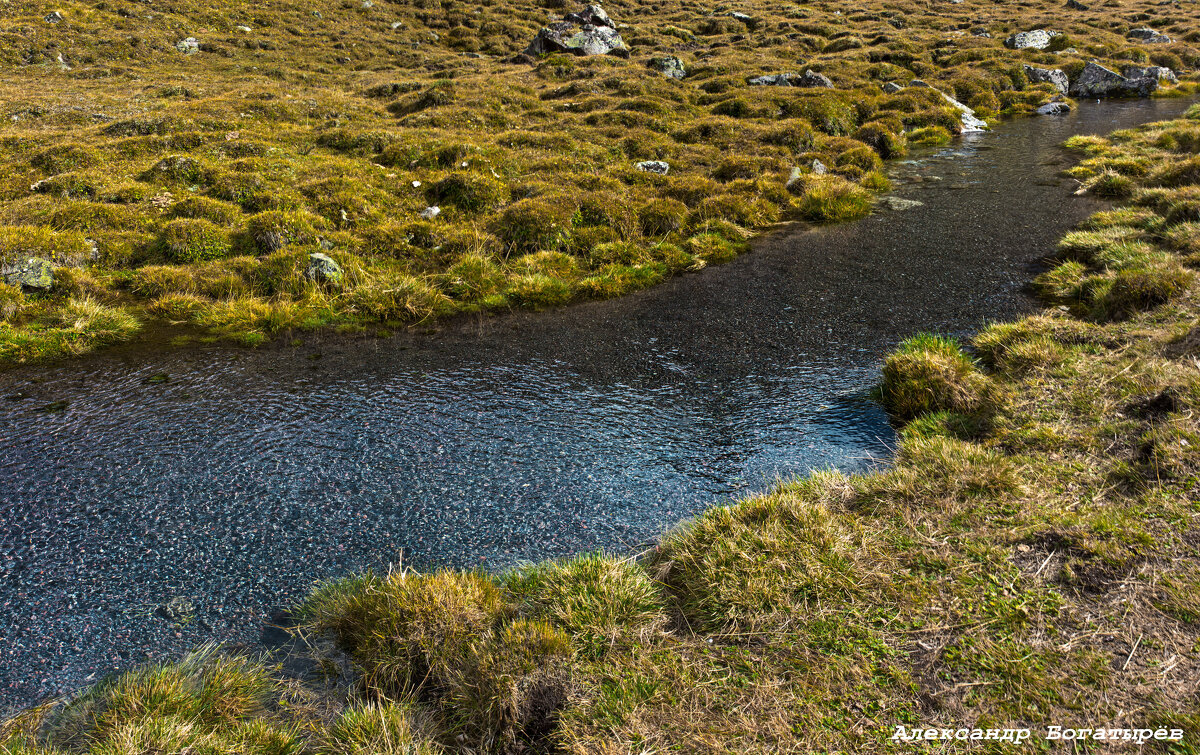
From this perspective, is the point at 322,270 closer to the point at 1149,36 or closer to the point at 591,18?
the point at 591,18

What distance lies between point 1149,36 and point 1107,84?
25316 mm

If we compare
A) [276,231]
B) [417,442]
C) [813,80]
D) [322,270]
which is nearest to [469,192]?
[276,231]

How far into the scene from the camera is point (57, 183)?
20750 millimetres

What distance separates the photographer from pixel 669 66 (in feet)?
155

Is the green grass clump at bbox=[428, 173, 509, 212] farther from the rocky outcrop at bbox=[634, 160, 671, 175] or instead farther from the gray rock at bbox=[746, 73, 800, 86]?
the gray rock at bbox=[746, 73, 800, 86]

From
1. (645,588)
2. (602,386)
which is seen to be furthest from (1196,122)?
(645,588)

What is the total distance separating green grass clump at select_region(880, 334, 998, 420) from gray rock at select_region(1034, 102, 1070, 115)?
42.8m

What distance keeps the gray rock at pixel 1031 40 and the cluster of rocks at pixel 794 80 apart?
1191 inches

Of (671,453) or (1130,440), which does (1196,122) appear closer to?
(1130,440)

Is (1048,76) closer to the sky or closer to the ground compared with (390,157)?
closer to the sky

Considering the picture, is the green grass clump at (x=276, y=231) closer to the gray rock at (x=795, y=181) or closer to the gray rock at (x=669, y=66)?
the gray rock at (x=795, y=181)

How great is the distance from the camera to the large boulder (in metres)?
46.4

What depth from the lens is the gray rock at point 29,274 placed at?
15.4 meters

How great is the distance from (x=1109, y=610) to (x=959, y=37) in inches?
2977
